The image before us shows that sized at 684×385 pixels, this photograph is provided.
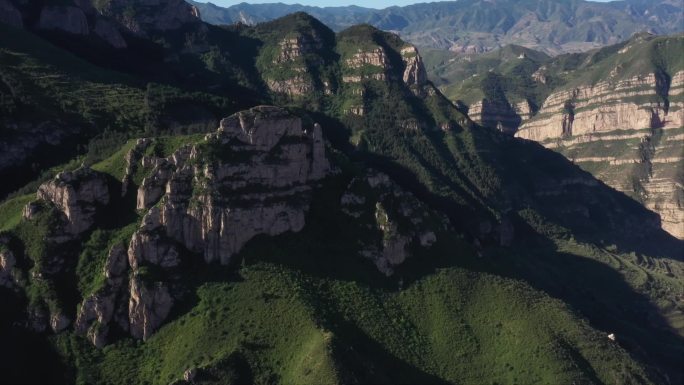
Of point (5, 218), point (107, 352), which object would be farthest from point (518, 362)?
point (5, 218)

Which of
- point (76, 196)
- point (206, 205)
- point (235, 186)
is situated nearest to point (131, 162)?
point (76, 196)

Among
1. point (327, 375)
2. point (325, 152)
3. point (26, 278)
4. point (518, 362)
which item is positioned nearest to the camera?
point (327, 375)

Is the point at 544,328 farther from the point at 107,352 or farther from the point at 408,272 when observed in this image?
the point at 107,352

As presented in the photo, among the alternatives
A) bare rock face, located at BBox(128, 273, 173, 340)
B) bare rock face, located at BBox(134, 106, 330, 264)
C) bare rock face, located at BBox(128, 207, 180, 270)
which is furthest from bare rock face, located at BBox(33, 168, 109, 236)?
bare rock face, located at BBox(128, 273, 173, 340)

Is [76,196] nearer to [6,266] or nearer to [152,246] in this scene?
[6,266]

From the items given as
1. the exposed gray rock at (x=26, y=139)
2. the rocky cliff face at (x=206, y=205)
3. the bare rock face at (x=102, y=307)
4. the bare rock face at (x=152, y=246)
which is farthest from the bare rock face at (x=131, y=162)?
the exposed gray rock at (x=26, y=139)

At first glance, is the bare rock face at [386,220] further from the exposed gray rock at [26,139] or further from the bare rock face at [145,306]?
the exposed gray rock at [26,139]
